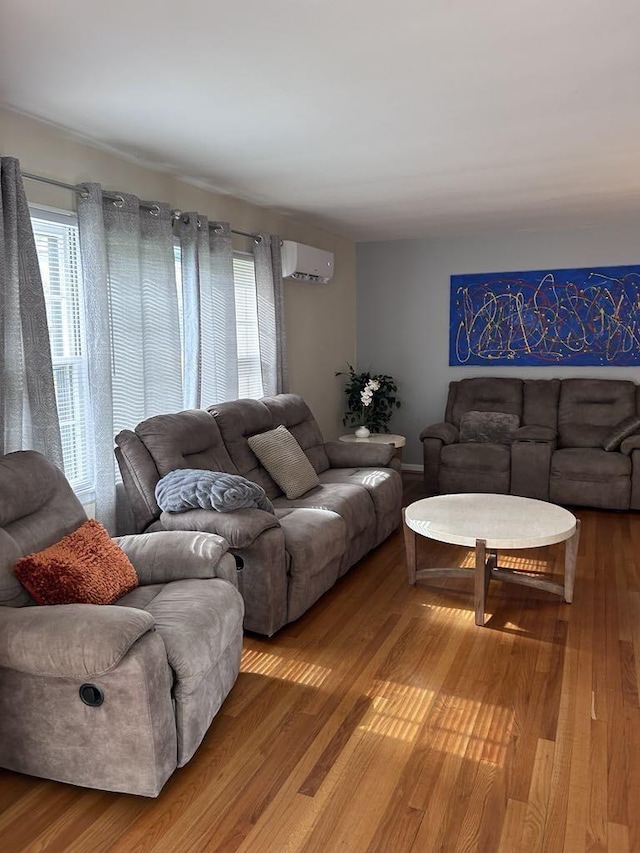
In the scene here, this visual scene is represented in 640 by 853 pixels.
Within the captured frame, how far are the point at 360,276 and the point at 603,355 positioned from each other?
2437 mm

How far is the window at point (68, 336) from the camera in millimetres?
3180

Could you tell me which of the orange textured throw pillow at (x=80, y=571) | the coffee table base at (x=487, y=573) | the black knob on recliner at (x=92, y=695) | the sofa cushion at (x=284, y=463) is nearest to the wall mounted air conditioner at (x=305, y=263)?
the sofa cushion at (x=284, y=463)

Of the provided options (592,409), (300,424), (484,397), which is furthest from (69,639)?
(592,409)

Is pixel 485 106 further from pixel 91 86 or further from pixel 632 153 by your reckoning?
pixel 91 86

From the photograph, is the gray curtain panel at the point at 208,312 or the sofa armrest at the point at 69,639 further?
the gray curtain panel at the point at 208,312

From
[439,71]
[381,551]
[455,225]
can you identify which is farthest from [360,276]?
[439,71]

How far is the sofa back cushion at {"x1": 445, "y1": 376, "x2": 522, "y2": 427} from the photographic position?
5961 mm

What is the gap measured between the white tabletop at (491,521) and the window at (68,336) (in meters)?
1.74

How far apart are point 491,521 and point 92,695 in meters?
2.19

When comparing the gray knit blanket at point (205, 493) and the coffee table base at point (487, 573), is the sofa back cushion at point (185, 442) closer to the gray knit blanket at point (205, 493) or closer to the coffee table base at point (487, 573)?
the gray knit blanket at point (205, 493)

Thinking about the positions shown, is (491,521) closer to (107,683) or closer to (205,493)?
(205,493)

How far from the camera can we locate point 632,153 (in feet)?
11.5

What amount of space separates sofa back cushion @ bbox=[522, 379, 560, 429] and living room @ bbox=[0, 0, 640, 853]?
53.5 inches

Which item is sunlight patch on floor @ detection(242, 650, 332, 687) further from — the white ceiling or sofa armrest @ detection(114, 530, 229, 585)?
the white ceiling
